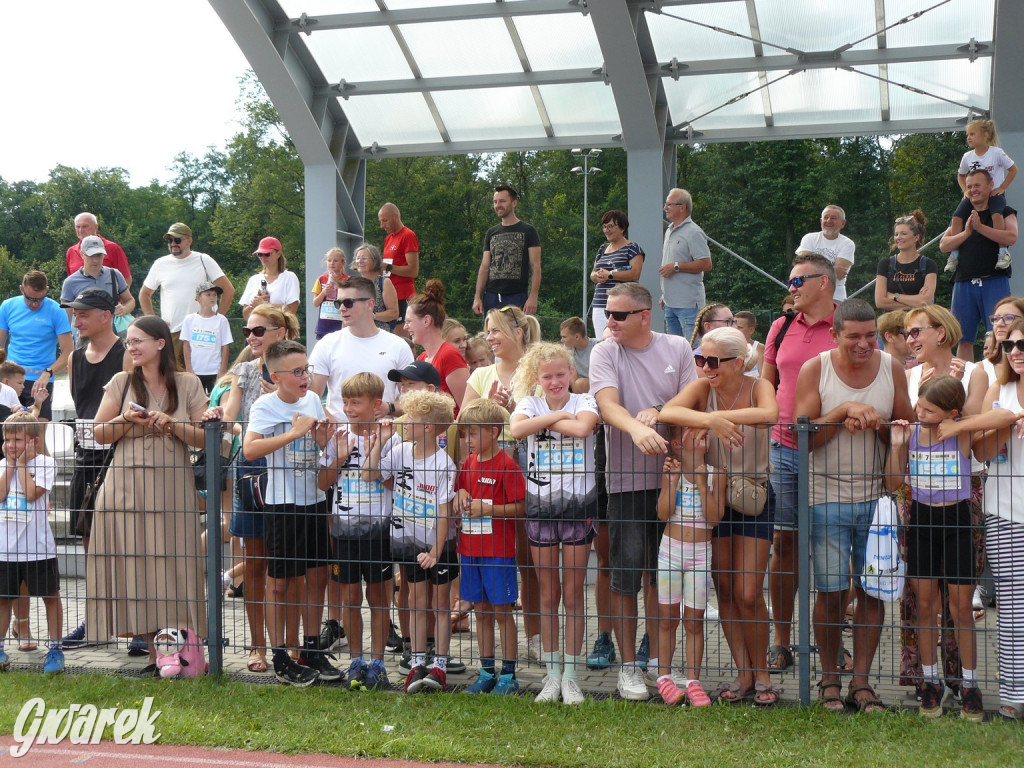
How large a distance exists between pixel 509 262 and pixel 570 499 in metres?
5.51

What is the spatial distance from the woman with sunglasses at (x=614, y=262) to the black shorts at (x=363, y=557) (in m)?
4.79

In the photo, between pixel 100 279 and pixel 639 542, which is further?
pixel 100 279

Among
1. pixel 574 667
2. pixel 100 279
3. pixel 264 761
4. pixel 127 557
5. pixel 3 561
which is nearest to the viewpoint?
pixel 264 761

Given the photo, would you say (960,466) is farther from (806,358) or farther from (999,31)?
(999,31)

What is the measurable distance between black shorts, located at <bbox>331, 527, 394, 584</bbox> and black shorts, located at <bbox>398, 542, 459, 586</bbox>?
115mm

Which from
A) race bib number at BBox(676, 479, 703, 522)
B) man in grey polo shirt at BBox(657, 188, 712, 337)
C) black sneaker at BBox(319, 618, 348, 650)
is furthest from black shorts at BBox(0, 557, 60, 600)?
man in grey polo shirt at BBox(657, 188, 712, 337)

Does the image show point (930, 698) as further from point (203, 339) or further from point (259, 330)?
point (203, 339)

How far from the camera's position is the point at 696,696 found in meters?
5.34

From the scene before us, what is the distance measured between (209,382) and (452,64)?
4784 mm

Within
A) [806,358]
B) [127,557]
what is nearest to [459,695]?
[127,557]

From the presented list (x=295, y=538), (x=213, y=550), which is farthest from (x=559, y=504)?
(x=213, y=550)

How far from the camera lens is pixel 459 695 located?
5539mm

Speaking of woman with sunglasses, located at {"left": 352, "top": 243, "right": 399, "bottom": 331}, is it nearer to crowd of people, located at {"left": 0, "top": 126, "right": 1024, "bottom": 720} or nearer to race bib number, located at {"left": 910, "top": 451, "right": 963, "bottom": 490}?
crowd of people, located at {"left": 0, "top": 126, "right": 1024, "bottom": 720}

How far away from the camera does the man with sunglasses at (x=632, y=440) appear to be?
217 inches
